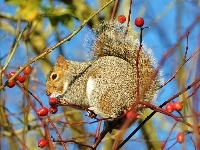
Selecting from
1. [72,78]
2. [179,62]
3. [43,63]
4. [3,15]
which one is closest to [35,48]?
[43,63]

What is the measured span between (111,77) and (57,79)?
37cm

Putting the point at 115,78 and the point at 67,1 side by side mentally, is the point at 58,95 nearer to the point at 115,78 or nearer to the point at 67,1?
the point at 115,78

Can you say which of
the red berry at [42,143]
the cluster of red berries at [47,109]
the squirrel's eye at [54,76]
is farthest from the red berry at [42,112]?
the squirrel's eye at [54,76]

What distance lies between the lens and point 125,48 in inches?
91.2

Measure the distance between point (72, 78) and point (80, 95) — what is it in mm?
137

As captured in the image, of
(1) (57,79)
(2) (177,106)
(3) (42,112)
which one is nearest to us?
(2) (177,106)

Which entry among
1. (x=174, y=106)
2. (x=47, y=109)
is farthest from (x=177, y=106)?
(x=47, y=109)

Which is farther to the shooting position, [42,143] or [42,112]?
[42,143]

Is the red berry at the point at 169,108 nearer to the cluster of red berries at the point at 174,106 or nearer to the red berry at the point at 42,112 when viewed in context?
the cluster of red berries at the point at 174,106

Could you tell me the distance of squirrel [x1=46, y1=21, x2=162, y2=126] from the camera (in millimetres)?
2248

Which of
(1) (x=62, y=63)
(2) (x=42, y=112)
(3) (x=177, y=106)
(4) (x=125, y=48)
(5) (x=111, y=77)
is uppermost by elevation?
(1) (x=62, y=63)

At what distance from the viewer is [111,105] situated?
2.28m

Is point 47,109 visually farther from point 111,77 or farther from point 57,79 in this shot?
point 57,79

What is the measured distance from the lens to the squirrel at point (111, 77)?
2248 mm
